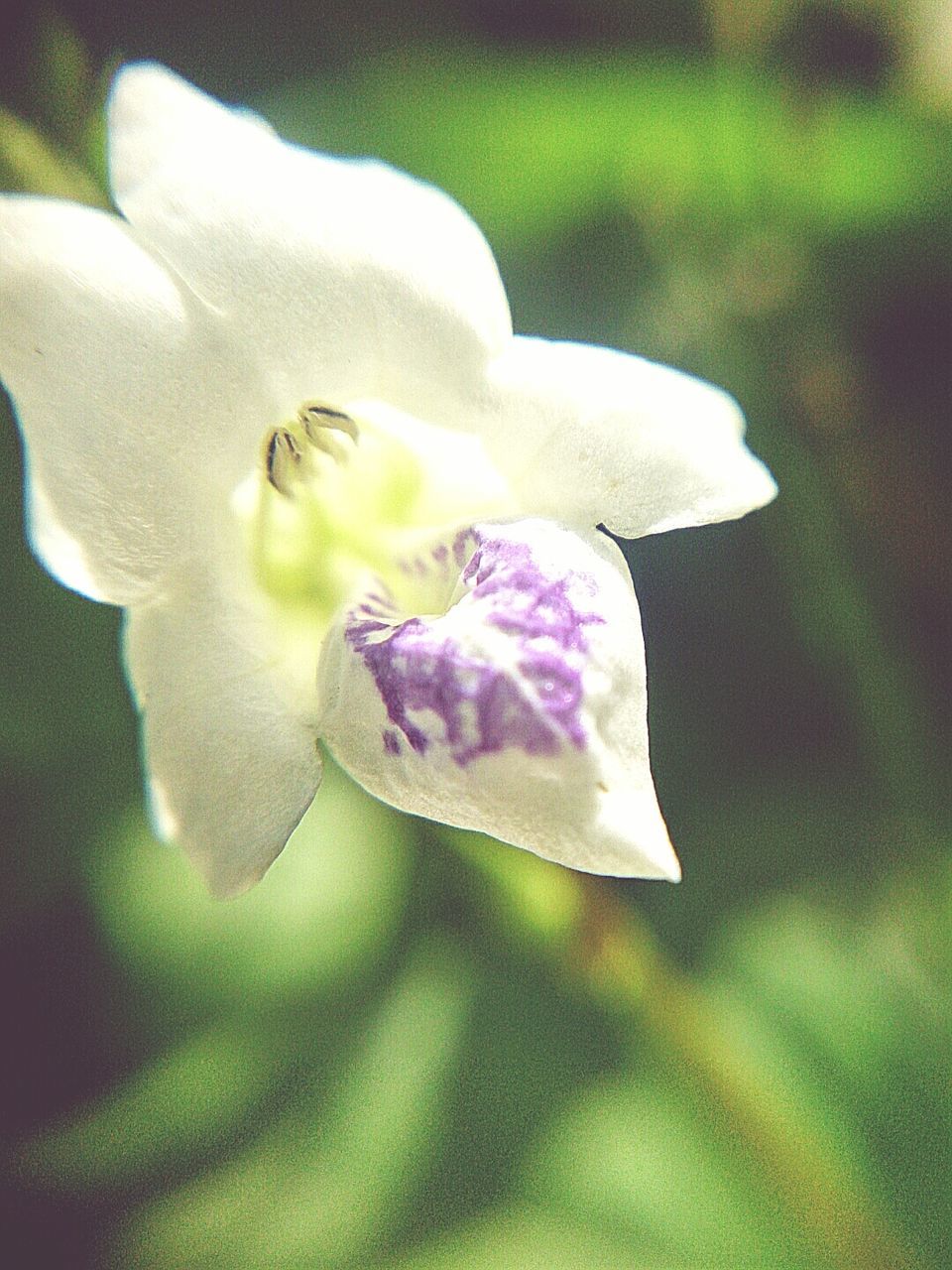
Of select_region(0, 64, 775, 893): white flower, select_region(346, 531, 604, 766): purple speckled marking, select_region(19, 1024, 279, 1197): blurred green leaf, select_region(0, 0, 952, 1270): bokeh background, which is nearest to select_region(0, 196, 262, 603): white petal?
select_region(0, 64, 775, 893): white flower

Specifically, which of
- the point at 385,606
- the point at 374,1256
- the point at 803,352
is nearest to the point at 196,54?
the point at 803,352

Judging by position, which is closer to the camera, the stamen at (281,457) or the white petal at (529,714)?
the white petal at (529,714)

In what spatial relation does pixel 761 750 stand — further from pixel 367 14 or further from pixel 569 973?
pixel 367 14

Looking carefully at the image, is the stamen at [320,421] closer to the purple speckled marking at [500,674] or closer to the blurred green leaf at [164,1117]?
the purple speckled marking at [500,674]

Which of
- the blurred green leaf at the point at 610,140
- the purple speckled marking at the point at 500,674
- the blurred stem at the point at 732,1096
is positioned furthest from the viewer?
the blurred green leaf at the point at 610,140

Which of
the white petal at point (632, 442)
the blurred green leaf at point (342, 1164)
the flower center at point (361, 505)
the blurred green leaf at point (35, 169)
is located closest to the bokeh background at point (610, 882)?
the blurred green leaf at point (342, 1164)

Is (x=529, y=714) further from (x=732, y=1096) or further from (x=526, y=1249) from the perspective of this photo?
(x=526, y=1249)
